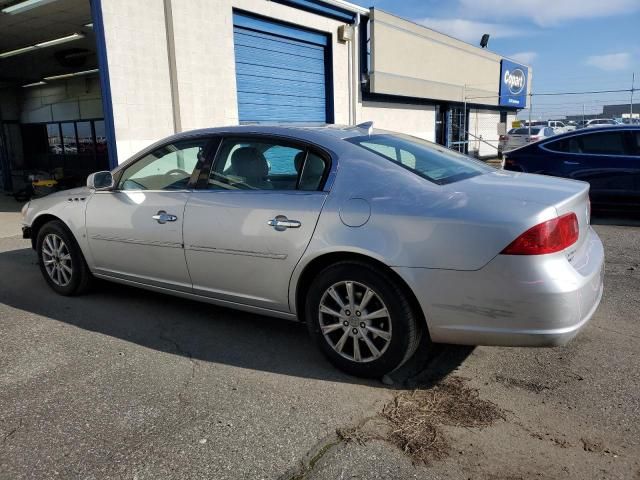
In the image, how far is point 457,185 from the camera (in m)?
3.22

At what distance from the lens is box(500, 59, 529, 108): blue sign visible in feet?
82.3

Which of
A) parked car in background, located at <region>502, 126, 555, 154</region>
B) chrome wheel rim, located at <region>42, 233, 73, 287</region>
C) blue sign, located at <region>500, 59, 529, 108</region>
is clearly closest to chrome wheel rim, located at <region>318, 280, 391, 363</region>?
chrome wheel rim, located at <region>42, 233, 73, 287</region>

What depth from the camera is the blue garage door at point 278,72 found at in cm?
1127

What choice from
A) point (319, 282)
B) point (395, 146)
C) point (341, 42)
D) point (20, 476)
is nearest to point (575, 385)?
point (319, 282)

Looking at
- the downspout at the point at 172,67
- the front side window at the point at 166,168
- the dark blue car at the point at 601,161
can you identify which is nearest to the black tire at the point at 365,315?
the front side window at the point at 166,168

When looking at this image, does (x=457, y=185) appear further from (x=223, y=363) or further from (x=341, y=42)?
(x=341, y=42)

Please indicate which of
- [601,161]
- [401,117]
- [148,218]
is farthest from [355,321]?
[401,117]

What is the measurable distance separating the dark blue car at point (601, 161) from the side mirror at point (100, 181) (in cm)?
702

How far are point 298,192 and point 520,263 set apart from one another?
146 cm

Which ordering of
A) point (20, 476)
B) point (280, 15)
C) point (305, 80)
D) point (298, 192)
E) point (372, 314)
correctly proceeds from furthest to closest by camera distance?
point (305, 80) < point (280, 15) < point (298, 192) < point (372, 314) < point (20, 476)

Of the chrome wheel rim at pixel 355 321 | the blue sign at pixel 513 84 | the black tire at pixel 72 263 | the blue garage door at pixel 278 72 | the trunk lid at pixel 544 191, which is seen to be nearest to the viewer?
the trunk lid at pixel 544 191

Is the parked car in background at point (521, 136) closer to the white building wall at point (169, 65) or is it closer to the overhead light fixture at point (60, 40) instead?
the white building wall at point (169, 65)

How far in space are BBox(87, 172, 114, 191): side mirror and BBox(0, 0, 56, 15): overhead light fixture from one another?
6648mm

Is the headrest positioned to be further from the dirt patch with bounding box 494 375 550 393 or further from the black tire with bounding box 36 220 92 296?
the dirt patch with bounding box 494 375 550 393
